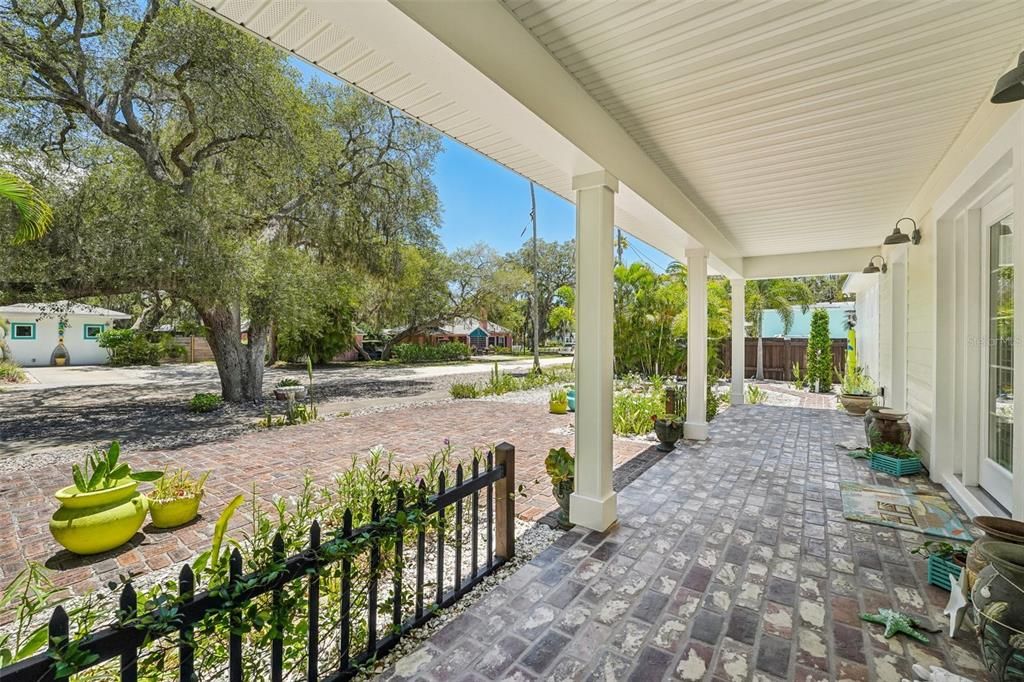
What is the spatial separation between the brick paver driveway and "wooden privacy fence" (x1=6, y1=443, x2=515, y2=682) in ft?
3.97

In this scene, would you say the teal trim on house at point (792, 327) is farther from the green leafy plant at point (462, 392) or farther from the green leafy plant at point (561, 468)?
the green leafy plant at point (561, 468)

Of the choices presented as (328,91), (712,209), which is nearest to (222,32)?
(328,91)

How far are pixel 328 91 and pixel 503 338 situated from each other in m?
30.1

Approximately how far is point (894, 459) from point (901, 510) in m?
1.22

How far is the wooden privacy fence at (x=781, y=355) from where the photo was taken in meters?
13.5

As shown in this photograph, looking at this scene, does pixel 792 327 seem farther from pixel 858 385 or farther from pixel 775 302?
pixel 858 385

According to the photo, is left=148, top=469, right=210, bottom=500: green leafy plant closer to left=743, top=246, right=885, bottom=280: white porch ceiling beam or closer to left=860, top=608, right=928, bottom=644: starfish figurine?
left=860, top=608, right=928, bottom=644: starfish figurine

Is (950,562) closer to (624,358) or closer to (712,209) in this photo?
(712,209)

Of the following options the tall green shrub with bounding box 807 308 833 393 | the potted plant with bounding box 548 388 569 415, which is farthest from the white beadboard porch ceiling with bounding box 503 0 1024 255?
the tall green shrub with bounding box 807 308 833 393

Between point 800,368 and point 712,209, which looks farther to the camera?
point 800,368

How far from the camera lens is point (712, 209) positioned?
5312mm

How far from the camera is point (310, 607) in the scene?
1.67m

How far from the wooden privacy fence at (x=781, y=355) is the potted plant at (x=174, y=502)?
13886mm

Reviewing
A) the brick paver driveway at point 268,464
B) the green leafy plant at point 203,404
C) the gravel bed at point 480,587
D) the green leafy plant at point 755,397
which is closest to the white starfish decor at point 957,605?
the gravel bed at point 480,587
